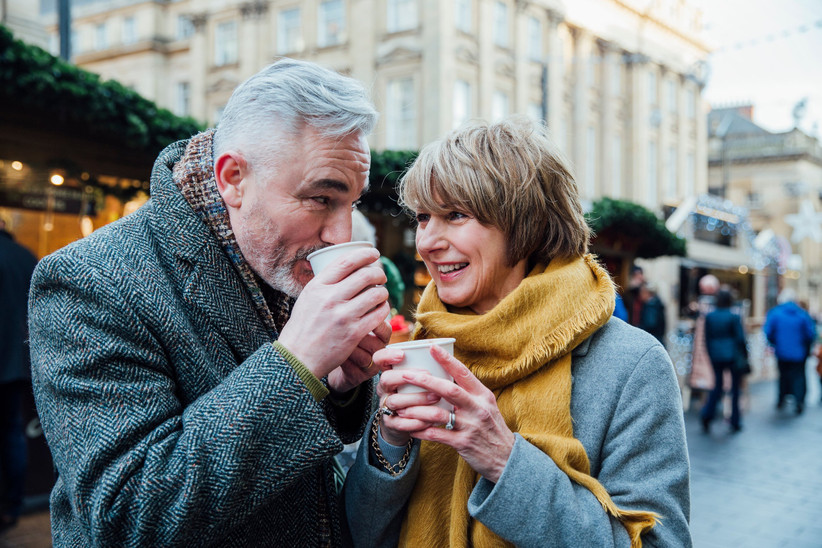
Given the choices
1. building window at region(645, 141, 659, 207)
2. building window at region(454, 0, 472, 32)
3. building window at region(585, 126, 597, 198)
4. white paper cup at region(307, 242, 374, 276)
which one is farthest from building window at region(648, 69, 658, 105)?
white paper cup at region(307, 242, 374, 276)

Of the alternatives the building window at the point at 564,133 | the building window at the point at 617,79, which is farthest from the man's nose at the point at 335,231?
the building window at the point at 617,79

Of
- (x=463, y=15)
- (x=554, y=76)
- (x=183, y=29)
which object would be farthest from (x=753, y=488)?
(x=183, y=29)

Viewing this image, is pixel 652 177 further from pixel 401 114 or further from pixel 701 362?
pixel 701 362

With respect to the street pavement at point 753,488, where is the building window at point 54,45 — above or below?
above

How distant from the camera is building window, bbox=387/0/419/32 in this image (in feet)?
63.9

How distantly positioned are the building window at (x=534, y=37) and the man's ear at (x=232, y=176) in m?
22.2

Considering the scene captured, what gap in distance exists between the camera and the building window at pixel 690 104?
30531 millimetres

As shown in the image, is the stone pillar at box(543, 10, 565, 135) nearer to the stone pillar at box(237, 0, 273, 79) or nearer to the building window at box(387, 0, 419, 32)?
the building window at box(387, 0, 419, 32)

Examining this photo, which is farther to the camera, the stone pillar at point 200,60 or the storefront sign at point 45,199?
the stone pillar at point 200,60

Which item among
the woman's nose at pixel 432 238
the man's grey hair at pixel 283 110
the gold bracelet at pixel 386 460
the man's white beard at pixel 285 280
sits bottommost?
the gold bracelet at pixel 386 460

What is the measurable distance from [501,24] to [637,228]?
13328 millimetres

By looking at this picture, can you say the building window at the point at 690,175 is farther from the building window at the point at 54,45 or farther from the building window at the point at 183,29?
the building window at the point at 54,45

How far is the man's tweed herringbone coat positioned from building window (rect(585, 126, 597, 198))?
983 inches

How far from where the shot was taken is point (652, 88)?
2850 centimetres
